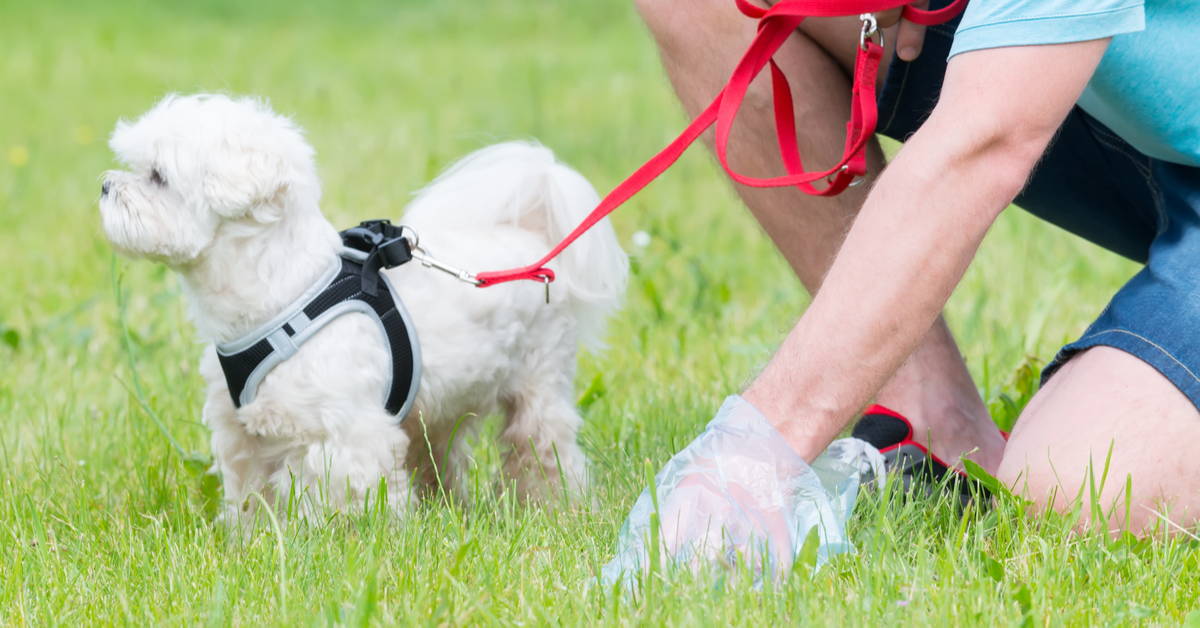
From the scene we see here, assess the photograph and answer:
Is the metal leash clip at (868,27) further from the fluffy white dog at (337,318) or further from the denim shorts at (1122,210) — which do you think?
the fluffy white dog at (337,318)

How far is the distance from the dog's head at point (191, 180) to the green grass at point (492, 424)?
0.49 m

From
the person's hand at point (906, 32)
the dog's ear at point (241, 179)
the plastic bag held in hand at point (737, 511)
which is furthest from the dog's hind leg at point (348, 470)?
the person's hand at point (906, 32)

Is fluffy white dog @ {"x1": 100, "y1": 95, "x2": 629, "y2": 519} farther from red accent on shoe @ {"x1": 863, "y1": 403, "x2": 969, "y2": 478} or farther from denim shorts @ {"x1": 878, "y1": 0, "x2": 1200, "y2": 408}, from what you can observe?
denim shorts @ {"x1": 878, "y1": 0, "x2": 1200, "y2": 408}

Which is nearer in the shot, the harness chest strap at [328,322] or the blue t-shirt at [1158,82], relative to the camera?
the blue t-shirt at [1158,82]

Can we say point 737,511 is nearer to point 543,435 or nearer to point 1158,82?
point 543,435

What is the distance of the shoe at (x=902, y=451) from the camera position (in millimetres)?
1917

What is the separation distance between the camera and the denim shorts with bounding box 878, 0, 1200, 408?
170 centimetres

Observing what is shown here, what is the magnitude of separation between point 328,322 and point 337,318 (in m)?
0.02

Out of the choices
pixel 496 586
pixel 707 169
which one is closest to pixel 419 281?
pixel 496 586

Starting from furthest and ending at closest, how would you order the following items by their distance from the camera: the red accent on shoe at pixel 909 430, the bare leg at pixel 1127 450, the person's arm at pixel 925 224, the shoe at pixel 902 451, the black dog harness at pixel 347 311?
1. the red accent on shoe at pixel 909 430
2. the shoe at pixel 902 451
3. the black dog harness at pixel 347 311
4. the bare leg at pixel 1127 450
5. the person's arm at pixel 925 224

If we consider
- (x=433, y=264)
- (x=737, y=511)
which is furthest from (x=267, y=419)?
(x=737, y=511)

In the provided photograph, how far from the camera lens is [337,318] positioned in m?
1.83

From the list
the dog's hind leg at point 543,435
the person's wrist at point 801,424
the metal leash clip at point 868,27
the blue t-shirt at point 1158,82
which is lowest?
the dog's hind leg at point 543,435

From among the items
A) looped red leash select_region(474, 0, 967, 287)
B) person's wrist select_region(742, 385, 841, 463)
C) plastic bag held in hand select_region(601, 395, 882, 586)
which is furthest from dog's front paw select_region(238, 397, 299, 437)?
person's wrist select_region(742, 385, 841, 463)
